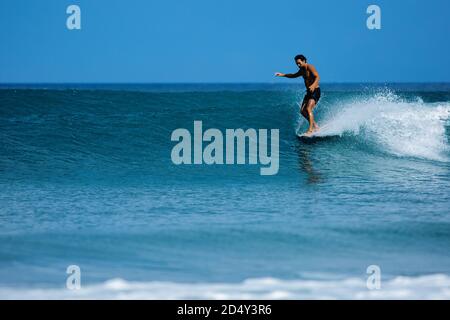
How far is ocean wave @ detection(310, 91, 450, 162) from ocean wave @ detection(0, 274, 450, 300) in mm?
5611

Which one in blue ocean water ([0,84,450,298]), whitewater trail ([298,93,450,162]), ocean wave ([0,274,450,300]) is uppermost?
whitewater trail ([298,93,450,162])

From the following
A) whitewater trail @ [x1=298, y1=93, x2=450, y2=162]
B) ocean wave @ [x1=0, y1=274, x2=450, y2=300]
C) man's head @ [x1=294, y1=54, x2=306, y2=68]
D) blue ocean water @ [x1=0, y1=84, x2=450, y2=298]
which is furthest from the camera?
whitewater trail @ [x1=298, y1=93, x2=450, y2=162]

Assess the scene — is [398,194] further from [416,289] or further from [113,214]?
[113,214]

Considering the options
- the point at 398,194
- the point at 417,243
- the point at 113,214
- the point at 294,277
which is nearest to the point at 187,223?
the point at 113,214

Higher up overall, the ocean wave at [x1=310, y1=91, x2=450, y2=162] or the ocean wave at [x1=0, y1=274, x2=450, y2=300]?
the ocean wave at [x1=310, y1=91, x2=450, y2=162]

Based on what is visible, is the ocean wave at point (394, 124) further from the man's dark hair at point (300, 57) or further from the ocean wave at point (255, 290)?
the ocean wave at point (255, 290)

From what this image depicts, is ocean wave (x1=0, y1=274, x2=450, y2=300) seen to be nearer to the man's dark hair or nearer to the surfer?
the surfer

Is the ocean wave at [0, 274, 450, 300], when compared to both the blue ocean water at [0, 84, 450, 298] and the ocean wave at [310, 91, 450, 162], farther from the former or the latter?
the ocean wave at [310, 91, 450, 162]

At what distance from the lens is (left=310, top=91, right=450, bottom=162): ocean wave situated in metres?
10.1

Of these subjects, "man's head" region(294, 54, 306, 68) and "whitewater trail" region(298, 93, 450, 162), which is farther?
"whitewater trail" region(298, 93, 450, 162)

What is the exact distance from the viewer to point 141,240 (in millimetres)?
5047

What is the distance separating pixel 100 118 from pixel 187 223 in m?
7.62

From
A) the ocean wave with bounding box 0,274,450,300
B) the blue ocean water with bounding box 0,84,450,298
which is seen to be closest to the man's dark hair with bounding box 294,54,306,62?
the blue ocean water with bounding box 0,84,450,298

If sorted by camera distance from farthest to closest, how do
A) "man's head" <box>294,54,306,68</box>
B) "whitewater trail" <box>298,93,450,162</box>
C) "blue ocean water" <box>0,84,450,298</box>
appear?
1. "whitewater trail" <box>298,93,450,162</box>
2. "man's head" <box>294,54,306,68</box>
3. "blue ocean water" <box>0,84,450,298</box>
